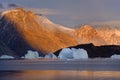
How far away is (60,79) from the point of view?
225 ft

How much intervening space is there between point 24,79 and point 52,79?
4544mm

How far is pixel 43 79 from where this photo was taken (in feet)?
225

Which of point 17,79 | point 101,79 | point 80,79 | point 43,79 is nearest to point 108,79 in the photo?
point 101,79

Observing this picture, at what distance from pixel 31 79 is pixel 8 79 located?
3.91 metres

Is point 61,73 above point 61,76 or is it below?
above

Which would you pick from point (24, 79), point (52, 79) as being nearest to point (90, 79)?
point (52, 79)

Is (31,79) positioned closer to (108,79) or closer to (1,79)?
(1,79)

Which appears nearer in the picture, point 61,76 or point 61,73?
point 61,76

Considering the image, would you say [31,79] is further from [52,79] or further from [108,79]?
[108,79]

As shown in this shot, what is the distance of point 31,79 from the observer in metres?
68.1

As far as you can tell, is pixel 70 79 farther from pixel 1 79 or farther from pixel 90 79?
pixel 1 79

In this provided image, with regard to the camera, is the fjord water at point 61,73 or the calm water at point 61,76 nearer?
the calm water at point 61,76

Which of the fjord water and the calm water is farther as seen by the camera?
the fjord water

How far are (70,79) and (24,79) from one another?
742 centimetres
